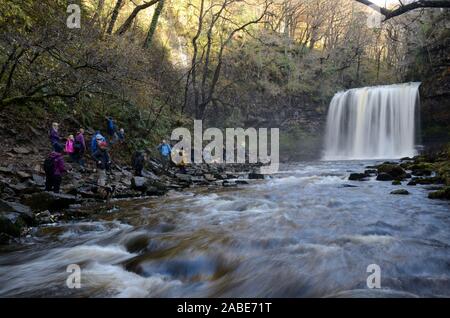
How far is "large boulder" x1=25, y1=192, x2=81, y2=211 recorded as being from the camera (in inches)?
343

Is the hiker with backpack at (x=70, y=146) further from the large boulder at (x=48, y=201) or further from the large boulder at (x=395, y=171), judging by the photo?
the large boulder at (x=395, y=171)

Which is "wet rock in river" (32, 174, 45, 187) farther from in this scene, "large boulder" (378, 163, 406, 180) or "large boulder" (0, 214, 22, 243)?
"large boulder" (378, 163, 406, 180)

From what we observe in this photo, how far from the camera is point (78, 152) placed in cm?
1333

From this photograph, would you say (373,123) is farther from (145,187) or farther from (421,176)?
(145,187)

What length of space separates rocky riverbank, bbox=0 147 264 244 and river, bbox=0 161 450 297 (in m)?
0.52

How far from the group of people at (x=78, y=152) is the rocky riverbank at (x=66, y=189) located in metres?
0.38

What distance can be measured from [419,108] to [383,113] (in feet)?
9.81

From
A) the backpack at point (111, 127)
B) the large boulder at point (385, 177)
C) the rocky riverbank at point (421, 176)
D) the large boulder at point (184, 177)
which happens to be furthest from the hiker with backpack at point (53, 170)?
the large boulder at point (385, 177)

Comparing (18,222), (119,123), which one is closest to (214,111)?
(119,123)

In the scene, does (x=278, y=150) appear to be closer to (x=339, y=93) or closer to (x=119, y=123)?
(x=339, y=93)

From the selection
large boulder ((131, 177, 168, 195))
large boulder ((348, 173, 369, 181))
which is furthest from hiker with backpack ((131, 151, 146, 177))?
large boulder ((348, 173, 369, 181))

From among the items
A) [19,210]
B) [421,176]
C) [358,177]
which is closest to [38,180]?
[19,210]

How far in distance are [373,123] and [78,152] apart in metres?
26.7

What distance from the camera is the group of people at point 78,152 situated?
9844 millimetres
